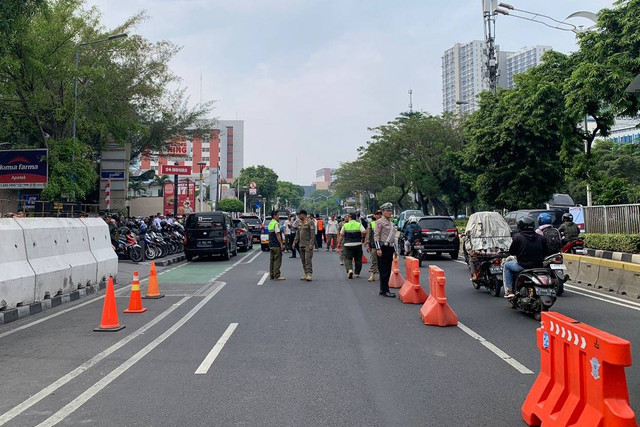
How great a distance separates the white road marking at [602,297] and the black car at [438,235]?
258 inches

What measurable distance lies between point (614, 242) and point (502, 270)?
994 centimetres

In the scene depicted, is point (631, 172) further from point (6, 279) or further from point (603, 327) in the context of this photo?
point (6, 279)

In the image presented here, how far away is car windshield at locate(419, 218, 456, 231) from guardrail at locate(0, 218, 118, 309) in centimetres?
1114

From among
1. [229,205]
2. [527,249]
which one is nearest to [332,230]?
[527,249]

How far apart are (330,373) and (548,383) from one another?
2436 mm

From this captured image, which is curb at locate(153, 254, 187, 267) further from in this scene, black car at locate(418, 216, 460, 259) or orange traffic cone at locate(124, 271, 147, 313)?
orange traffic cone at locate(124, 271, 147, 313)

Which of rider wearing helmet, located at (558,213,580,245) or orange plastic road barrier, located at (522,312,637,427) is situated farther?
rider wearing helmet, located at (558,213,580,245)

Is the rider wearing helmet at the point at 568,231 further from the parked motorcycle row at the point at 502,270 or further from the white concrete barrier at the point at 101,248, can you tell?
the white concrete barrier at the point at 101,248

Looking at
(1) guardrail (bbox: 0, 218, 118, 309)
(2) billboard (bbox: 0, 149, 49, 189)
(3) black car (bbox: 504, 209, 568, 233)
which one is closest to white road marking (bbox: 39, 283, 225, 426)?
(1) guardrail (bbox: 0, 218, 118, 309)

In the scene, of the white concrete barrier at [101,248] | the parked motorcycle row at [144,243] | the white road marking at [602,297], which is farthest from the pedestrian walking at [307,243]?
the parked motorcycle row at [144,243]

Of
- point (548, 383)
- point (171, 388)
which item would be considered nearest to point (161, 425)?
point (171, 388)

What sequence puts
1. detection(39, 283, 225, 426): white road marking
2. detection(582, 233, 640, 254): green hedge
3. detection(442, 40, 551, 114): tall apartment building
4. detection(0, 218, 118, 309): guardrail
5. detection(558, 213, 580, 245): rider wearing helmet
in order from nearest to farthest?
detection(39, 283, 225, 426): white road marking, detection(0, 218, 118, 309): guardrail, detection(558, 213, 580, 245): rider wearing helmet, detection(582, 233, 640, 254): green hedge, detection(442, 40, 551, 114): tall apartment building

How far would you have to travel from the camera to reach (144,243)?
2061 cm

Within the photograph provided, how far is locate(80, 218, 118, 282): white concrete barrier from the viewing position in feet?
44.5
